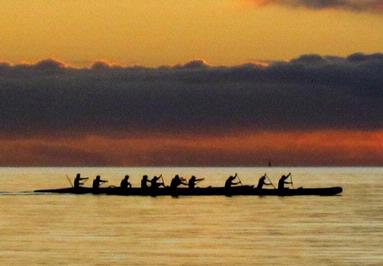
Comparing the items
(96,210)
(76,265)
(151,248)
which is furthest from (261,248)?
(96,210)

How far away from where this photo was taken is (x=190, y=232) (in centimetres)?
6003

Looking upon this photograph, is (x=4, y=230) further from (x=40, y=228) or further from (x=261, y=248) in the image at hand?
(x=261, y=248)

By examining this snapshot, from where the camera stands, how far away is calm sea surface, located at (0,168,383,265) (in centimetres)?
4672

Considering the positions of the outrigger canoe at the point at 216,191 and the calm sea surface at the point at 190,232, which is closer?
the calm sea surface at the point at 190,232

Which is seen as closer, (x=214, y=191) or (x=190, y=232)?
(x=190, y=232)

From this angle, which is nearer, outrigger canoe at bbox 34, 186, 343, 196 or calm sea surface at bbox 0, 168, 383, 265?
calm sea surface at bbox 0, 168, 383, 265

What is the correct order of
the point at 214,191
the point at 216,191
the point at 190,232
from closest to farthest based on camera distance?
the point at 190,232, the point at 216,191, the point at 214,191

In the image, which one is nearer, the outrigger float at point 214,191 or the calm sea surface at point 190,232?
the calm sea surface at point 190,232

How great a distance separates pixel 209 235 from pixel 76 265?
14998 millimetres

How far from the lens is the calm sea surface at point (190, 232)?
4672 centimetres

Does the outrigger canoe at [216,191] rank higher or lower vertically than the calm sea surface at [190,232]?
higher

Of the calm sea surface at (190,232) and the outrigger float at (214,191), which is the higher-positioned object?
the outrigger float at (214,191)

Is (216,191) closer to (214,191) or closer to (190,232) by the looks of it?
(214,191)

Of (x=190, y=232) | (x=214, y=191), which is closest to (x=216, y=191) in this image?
(x=214, y=191)
